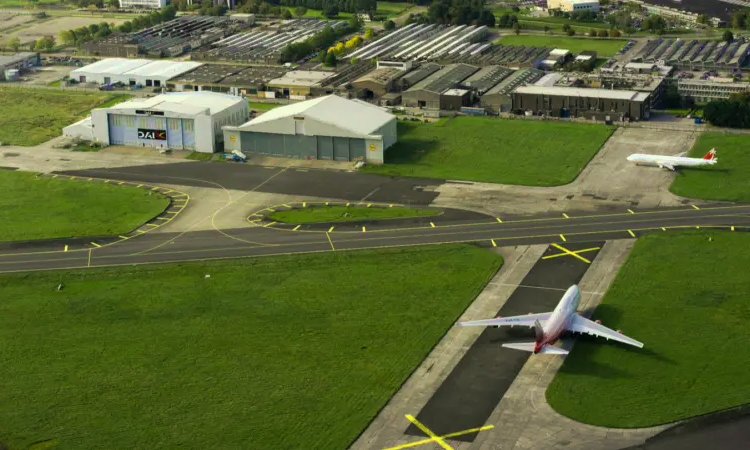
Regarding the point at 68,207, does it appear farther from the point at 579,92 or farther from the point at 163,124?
the point at 579,92

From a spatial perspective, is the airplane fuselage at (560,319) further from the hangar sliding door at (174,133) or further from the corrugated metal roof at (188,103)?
the hangar sliding door at (174,133)

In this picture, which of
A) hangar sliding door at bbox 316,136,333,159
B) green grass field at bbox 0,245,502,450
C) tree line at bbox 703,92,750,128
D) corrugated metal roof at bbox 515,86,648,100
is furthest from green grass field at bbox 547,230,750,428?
corrugated metal roof at bbox 515,86,648,100

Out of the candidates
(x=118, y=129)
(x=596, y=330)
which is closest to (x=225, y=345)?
(x=596, y=330)

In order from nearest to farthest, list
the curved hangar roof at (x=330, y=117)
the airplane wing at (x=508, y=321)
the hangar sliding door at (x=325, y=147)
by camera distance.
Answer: the airplane wing at (x=508, y=321)
the curved hangar roof at (x=330, y=117)
the hangar sliding door at (x=325, y=147)

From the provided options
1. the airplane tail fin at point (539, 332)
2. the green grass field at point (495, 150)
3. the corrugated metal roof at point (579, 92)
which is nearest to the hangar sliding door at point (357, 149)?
Answer: the green grass field at point (495, 150)

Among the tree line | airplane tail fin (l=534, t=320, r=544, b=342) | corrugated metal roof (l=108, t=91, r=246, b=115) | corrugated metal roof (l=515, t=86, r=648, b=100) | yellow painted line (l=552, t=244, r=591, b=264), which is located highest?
corrugated metal roof (l=108, t=91, r=246, b=115)

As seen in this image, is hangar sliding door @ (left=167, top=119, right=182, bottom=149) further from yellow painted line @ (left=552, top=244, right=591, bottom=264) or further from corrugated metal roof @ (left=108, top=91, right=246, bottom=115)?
yellow painted line @ (left=552, top=244, right=591, bottom=264)

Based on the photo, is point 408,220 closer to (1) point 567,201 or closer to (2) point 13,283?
(1) point 567,201
